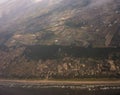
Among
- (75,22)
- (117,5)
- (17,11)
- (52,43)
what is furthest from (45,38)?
(17,11)

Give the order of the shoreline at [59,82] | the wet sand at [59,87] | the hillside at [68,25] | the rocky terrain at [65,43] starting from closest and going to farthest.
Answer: the wet sand at [59,87] < the shoreline at [59,82] < the rocky terrain at [65,43] < the hillside at [68,25]

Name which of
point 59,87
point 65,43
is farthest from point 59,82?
point 65,43

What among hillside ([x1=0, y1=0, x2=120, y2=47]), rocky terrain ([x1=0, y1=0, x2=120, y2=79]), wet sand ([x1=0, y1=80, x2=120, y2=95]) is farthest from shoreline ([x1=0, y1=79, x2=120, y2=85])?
hillside ([x1=0, y1=0, x2=120, y2=47])

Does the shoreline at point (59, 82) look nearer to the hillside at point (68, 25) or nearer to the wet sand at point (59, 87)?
the wet sand at point (59, 87)

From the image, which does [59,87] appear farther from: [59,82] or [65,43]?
[65,43]

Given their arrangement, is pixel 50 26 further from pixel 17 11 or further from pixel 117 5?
pixel 17 11

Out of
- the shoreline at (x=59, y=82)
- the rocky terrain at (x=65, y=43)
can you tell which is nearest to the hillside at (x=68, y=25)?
the rocky terrain at (x=65, y=43)

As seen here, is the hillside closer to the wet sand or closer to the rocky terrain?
the rocky terrain

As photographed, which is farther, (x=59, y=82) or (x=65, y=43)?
(x=65, y=43)
